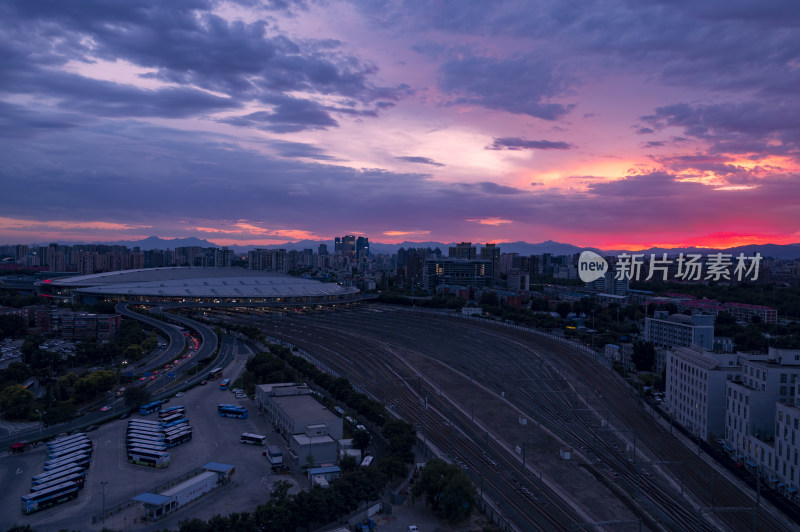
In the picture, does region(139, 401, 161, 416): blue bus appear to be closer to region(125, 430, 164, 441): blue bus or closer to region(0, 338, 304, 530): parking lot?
region(0, 338, 304, 530): parking lot

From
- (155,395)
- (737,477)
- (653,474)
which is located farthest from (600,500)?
(155,395)

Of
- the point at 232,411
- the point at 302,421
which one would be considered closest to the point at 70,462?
the point at 232,411

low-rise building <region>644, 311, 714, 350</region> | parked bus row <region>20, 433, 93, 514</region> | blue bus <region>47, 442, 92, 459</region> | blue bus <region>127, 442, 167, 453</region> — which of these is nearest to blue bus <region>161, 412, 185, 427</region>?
blue bus <region>127, 442, 167, 453</region>

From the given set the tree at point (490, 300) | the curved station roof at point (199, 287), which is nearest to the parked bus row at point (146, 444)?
Answer: the curved station roof at point (199, 287)

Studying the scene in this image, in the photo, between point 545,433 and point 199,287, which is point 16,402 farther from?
point 199,287

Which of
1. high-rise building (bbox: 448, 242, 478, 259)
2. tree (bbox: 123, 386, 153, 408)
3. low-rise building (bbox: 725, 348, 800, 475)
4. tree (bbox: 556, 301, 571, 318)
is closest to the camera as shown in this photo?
low-rise building (bbox: 725, 348, 800, 475)

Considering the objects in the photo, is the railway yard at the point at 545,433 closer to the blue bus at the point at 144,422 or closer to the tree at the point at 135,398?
the blue bus at the point at 144,422
